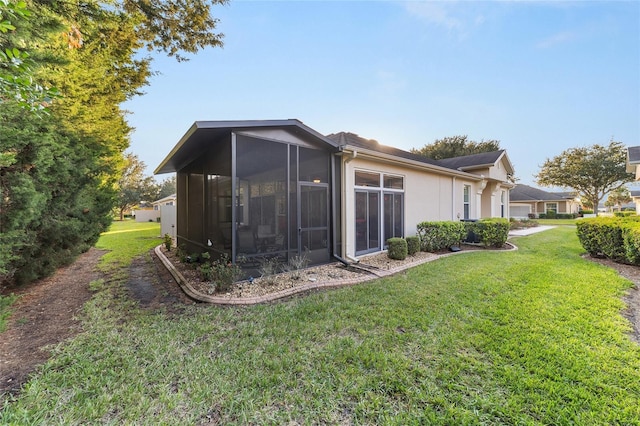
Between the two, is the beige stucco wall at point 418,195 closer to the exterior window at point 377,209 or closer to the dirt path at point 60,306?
the exterior window at point 377,209

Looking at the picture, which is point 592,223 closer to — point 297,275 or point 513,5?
point 513,5

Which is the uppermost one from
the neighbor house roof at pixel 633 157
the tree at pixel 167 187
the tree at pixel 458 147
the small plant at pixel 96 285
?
the tree at pixel 458 147

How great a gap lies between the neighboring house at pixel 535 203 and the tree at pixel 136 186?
54.7 meters

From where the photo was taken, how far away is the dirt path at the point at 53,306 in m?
2.92

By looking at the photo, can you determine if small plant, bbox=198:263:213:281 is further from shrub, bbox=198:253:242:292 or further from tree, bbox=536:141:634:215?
tree, bbox=536:141:634:215

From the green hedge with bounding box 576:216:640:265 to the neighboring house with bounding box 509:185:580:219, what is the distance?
33.1m

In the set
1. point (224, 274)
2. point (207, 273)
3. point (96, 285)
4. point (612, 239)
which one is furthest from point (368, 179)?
point (96, 285)

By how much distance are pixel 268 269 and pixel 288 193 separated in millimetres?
1890

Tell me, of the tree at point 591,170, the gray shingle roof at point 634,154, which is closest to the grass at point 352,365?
the gray shingle roof at point 634,154

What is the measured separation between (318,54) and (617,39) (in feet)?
41.9

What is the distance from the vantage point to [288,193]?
6.38m

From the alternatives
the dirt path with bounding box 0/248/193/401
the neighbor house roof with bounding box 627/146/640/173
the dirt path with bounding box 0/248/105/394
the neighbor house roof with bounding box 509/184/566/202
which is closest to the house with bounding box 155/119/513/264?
the dirt path with bounding box 0/248/193/401

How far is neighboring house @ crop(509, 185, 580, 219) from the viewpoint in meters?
36.1

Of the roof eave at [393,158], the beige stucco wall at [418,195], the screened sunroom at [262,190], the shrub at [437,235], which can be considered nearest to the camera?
the screened sunroom at [262,190]
